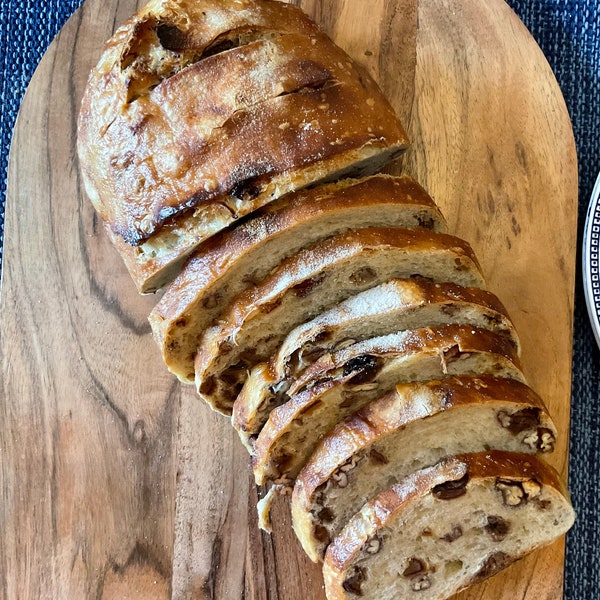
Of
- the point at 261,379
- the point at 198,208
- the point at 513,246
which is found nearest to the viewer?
the point at 198,208

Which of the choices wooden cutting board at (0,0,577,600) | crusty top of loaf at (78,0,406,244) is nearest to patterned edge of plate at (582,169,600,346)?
wooden cutting board at (0,0,577,600)

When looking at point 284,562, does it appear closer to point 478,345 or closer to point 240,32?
point 478,345

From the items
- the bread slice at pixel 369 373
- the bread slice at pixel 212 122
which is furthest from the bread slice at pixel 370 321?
the bread slice at pixel 212 122

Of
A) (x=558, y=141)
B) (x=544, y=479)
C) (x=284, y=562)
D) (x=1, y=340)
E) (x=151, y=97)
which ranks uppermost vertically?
(x=151, y=97)

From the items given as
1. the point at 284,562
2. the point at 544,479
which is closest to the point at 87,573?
the point at 284,562

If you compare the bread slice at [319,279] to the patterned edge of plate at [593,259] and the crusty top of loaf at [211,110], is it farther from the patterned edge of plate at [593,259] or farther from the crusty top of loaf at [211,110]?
the patterned edge of plate at [593,259]

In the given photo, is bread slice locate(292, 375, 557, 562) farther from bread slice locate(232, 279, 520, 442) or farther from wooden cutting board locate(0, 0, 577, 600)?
wooden cutting board locate(0, 0, 577, 600)
